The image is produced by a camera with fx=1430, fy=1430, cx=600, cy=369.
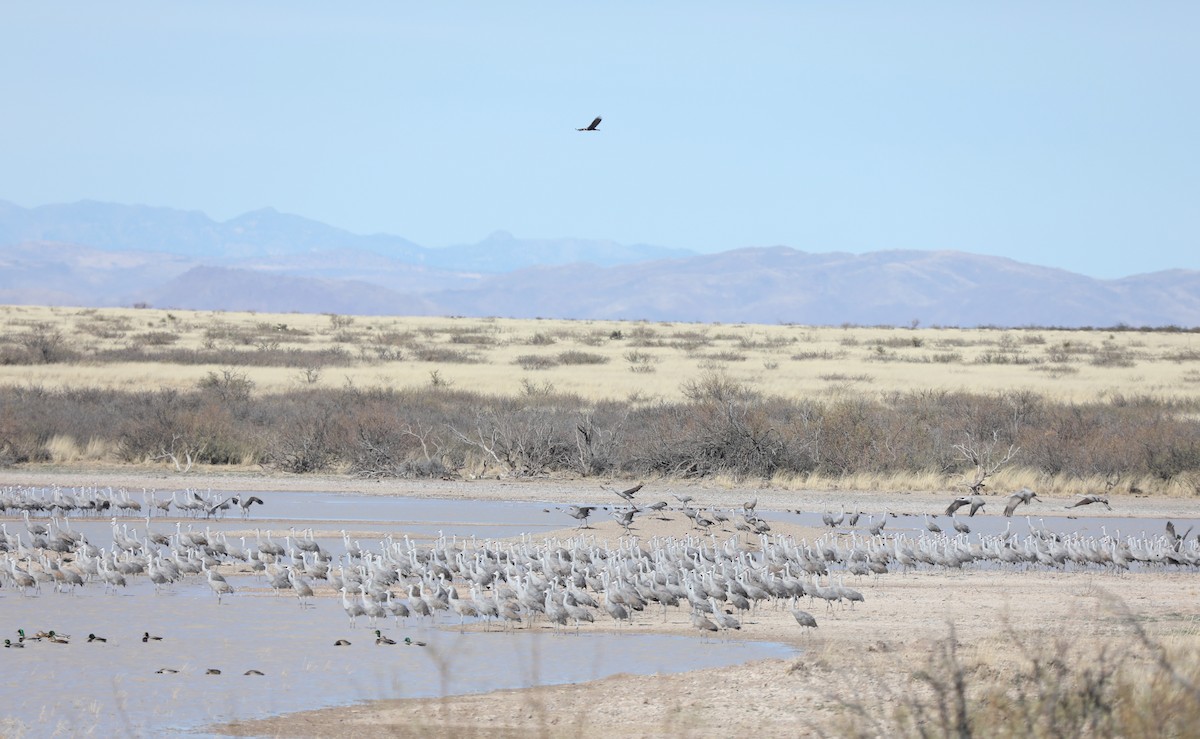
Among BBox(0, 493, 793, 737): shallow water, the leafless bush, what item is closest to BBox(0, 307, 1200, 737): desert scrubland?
the leafless bush

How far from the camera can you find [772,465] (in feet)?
98.9

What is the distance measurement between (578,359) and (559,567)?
143 feet

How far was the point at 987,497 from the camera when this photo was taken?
27828mm

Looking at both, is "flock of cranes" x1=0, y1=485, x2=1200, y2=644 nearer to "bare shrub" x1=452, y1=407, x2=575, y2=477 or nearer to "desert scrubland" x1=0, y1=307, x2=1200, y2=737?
"desert scrubland" x1=0, y1=307, x2=1200, y2=737

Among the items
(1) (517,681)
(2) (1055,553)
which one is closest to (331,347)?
(2) (1055,553)

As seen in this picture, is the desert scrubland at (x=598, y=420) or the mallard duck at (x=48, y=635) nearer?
the mallard duck at (x=48, y=635)

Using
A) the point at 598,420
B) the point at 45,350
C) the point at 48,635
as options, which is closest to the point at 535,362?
the point at 45,350

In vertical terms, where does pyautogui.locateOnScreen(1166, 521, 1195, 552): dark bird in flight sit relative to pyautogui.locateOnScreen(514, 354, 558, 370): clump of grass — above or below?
below

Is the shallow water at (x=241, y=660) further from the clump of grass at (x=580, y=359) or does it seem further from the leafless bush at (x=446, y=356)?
the clump of grass at (x=580, y=359)

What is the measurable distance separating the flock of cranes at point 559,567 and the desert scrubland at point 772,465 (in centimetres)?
23

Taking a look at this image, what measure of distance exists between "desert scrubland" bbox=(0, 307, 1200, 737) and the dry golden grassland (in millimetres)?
370

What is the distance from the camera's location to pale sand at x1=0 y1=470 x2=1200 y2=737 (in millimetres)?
10492

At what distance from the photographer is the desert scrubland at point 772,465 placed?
1050cm

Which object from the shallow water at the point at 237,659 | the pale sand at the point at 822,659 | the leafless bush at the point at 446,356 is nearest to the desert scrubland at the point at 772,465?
the pale sand at the point at 822,659
